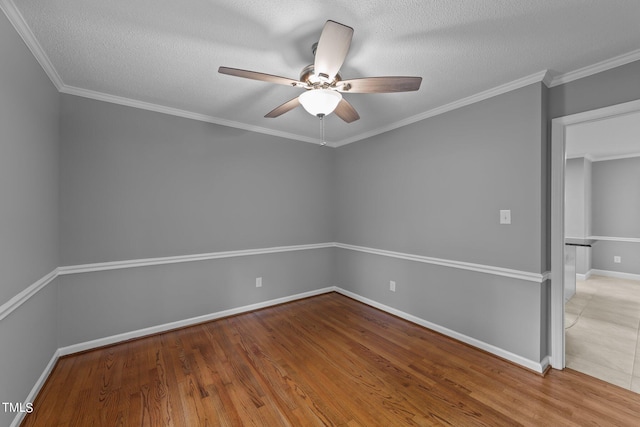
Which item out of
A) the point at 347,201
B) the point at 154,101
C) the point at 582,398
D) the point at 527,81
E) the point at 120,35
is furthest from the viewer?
the point at 347,201

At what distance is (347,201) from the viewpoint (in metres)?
3.98

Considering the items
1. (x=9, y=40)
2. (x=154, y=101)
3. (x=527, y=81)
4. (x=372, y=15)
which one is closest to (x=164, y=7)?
(x=9, y=40)

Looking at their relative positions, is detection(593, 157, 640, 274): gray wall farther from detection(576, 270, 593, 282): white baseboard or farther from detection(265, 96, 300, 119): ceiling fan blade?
detection(265, 96, 300, 119): ceiling fan blade

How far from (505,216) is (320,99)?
6.26 feet

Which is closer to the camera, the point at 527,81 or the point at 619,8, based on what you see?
the point at 619,8

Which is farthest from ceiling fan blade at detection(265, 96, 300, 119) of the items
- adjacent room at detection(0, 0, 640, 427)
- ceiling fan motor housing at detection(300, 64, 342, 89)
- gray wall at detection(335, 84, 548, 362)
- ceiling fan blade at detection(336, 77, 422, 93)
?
gray wall at detection(335, 84, 548, 362)

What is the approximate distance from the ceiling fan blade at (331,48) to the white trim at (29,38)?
5.38ft

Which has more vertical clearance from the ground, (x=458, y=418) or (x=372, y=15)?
(x=372, y=15)

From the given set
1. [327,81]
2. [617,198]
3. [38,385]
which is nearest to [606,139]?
[617,198]

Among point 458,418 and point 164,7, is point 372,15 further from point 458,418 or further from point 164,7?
point 458,418

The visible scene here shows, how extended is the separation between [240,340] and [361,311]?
1.53 meters

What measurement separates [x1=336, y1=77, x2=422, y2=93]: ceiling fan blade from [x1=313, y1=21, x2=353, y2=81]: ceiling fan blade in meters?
0.15

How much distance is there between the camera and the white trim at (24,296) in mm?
1385

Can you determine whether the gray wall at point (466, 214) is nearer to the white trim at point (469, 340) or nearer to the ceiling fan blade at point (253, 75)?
the white trim at point (469, 340)
